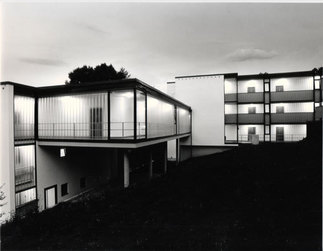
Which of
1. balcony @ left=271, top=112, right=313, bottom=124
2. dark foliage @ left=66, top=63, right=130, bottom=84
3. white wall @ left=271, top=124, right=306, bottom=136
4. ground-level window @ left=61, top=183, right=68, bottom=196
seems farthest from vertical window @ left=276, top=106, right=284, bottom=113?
ground-level window @ left=61, top=183, right=68, bottom=196

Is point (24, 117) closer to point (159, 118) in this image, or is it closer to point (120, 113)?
point (120, 113)

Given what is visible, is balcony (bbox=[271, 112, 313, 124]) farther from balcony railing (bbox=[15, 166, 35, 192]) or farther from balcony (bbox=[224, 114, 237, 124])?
balcony railing (bbox=[15, 166, 35, 192])

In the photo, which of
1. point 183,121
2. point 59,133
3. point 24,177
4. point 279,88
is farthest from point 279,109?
point 24,177

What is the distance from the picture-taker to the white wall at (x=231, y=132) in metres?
31.0

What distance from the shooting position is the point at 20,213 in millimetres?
13422

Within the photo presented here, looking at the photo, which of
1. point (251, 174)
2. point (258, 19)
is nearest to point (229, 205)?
point (251, 174)

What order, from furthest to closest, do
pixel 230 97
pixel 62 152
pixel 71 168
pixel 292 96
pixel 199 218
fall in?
pixel 230 97 < pixel 292 96 < pixel 71 168 < pixel 62 152 < pixel 199 218

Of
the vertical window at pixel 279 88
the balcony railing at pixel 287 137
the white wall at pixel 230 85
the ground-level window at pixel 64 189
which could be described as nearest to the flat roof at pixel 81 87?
the ground-level window at pixel 64 189

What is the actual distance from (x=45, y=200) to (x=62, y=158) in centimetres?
295

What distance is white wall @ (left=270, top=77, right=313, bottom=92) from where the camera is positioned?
3048 centimetres

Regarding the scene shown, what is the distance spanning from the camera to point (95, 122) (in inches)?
578

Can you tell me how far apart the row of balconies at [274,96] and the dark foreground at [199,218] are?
16.8m

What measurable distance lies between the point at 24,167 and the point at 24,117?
2.94 meters

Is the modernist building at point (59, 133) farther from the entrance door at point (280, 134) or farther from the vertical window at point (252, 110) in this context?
the entrance door at point (280, 134)
